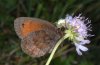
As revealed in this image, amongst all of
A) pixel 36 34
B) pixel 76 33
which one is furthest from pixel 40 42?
pixel 76 33

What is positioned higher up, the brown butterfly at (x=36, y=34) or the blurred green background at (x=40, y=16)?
the blurred green background at (x=40, y=16)

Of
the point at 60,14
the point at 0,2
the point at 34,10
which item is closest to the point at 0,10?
the point at 0,2

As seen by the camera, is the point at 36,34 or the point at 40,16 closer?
the point at 36,34

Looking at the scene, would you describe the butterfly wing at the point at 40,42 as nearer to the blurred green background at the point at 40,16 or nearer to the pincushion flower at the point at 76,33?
the pincushion flower at the point at 76,33

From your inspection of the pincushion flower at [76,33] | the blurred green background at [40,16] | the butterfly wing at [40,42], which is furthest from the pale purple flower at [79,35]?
the blurred green background at [40,16]

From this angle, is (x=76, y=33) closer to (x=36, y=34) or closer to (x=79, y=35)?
(x=79, y=35)

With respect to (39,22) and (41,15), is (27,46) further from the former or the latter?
(41,15)

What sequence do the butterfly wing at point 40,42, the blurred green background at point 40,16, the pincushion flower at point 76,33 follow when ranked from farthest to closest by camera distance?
the blurred green background at point 40,16 → the pincushion flower at point 76,33 → the butterfly wing at point 40,42
